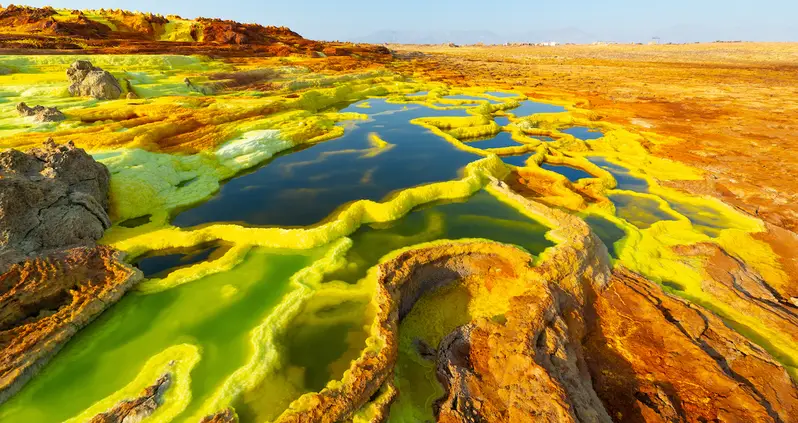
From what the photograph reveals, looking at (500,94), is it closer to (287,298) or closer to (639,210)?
(639,210)

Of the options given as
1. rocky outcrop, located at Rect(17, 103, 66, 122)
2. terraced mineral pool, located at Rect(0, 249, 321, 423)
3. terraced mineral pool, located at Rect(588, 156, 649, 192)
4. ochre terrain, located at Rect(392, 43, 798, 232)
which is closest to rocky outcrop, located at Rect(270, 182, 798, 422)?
terraced mineral pool, located at Rect(0, 249, 321, 423)

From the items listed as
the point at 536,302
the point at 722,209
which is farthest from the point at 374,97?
the point at 536,302

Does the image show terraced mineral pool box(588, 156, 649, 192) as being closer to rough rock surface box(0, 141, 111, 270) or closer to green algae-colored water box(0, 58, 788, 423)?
green algae-colored water box(0, 58, 788, 423)

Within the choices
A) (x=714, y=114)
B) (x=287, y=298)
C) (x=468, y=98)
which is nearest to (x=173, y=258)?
(x=287, y=298)

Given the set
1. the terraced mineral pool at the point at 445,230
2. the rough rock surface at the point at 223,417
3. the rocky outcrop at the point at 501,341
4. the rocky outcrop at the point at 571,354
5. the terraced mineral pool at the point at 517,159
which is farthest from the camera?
the terraced mineral pool at the point at 517,159

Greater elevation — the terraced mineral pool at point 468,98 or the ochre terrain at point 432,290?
the terraced mineral pool at point 468,98

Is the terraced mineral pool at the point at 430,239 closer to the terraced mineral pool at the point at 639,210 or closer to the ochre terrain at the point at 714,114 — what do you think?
the terraced mineral pool at the point at 639,210

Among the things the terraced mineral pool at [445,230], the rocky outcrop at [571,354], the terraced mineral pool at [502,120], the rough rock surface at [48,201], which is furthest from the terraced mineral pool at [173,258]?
the terraced mineral pool at [502,120]
